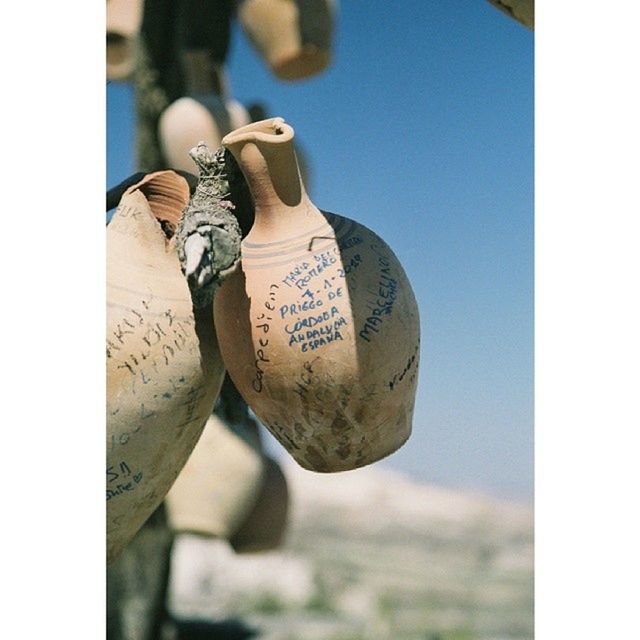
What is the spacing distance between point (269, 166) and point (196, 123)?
1.12 m

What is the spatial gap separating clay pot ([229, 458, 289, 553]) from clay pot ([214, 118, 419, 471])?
136 cm

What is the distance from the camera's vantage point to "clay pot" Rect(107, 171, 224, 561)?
39.6 inches

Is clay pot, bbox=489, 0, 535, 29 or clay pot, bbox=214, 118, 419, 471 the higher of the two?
clay pot, bbox=489, 0, 535, 29

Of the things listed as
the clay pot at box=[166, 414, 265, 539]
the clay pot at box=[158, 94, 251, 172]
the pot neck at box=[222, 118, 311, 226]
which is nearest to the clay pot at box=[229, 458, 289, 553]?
the clay pot at box=[166, 414, 265, 539]

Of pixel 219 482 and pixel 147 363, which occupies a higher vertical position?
pixel 147 363

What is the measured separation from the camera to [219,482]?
220 centimetres

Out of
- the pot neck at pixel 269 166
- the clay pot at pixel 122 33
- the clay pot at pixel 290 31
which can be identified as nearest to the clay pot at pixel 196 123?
the clay pot at pixel 290 31

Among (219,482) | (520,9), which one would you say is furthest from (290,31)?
(520,9)

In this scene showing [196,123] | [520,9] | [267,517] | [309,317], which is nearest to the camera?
[309,317]

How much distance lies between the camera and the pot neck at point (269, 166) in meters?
0.94

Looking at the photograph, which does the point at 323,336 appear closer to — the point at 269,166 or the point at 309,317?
the point at 309,317

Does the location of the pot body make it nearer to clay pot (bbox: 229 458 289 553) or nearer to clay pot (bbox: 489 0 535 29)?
clay pot (bbox: 489 0 535 29)
